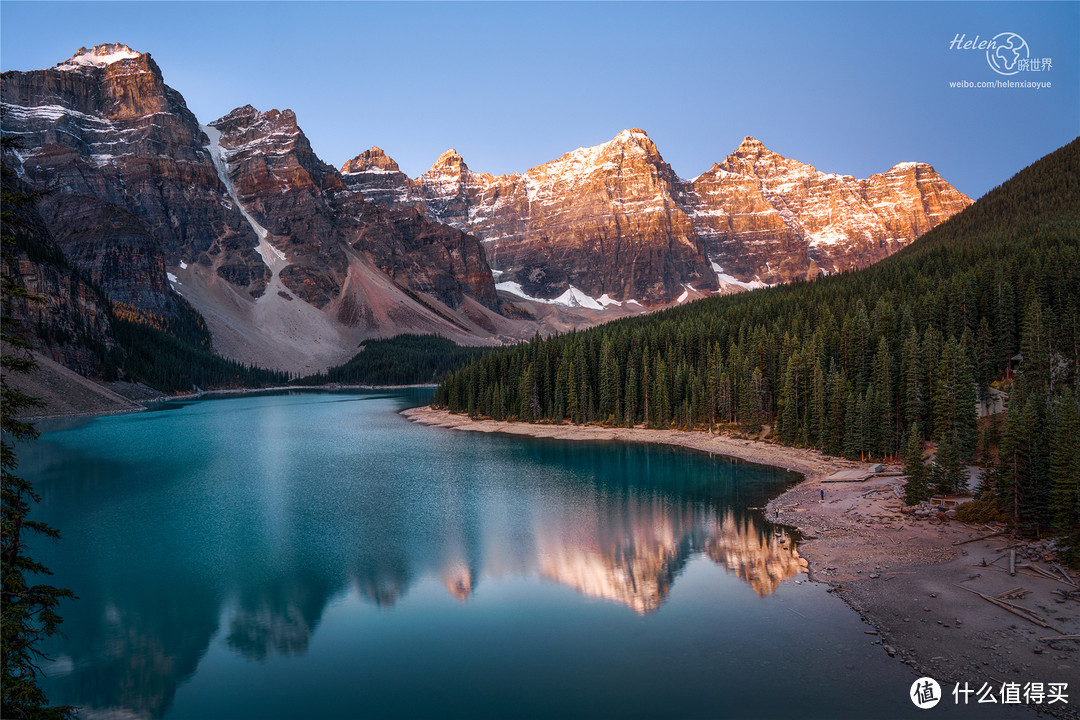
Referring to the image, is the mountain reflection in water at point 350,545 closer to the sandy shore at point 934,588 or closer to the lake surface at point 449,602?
the lake surface at point 449,602

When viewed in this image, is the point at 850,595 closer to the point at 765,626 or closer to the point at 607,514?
the point at 765,626

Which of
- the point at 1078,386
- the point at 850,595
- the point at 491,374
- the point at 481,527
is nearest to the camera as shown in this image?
the point at 850,595

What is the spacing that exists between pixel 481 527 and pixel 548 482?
1396cm

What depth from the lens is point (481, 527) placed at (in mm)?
39250

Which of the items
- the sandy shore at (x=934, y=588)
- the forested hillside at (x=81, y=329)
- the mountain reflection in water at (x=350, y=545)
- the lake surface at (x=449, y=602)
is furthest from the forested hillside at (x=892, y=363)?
the forested hillside at (x=81, y=329)

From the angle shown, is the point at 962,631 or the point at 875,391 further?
the point at 875,391

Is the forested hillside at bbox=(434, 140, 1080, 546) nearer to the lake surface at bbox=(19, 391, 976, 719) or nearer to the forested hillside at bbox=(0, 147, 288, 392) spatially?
the lake surface at bbox=(19, 391, 976, 719)

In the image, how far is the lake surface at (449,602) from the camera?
19.4 meters

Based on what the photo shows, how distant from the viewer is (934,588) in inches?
987

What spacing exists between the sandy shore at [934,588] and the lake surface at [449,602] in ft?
4.33

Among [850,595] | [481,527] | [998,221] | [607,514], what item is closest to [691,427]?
[607,514]

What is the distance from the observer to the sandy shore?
19.4 meters

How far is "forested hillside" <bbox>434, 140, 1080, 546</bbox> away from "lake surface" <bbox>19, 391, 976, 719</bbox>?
1103 centimetres

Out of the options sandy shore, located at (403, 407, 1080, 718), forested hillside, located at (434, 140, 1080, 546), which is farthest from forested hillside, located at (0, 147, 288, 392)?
sandy shore, located at (403, 407, 1080, 718)
